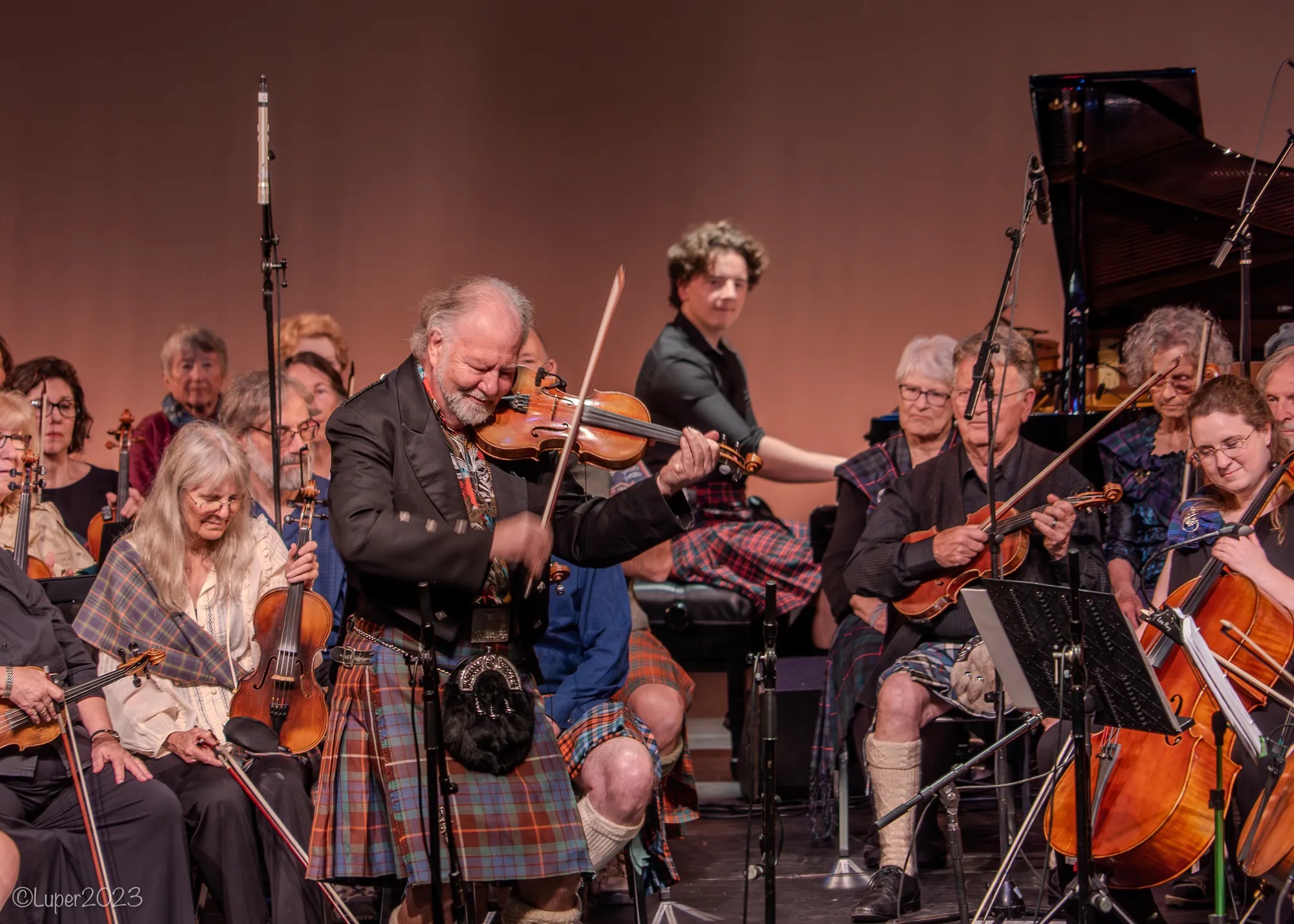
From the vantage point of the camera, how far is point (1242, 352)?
416 centimetres

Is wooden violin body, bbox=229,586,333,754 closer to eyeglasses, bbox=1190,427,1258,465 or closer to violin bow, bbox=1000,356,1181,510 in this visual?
violin bow, bbox=1000,356,1181,510

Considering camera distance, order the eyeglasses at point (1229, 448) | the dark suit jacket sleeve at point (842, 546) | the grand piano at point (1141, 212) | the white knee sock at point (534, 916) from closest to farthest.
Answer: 1. the white knee sock at point (534, 916)
2. the eyeglasses at point (1229, 448)
3. the dark suit jacket sleeve at point (842, 546)
4. the grand piano at point (1141, 212)

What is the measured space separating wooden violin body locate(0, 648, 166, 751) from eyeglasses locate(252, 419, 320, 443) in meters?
1.10

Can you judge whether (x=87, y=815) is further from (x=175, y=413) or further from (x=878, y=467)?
(x=878, y=467)

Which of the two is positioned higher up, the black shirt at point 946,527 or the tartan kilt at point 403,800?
the black shirt at point 946,527

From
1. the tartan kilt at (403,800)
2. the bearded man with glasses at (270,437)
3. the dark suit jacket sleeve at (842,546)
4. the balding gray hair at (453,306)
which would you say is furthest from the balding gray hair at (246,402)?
the dark suit jacket sleeve at (842,546)

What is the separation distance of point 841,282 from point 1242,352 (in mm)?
2720

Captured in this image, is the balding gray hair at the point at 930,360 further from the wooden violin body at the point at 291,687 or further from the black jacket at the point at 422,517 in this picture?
the wooden violin body at the point at 291,687

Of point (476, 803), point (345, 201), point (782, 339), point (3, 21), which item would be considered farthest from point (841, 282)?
point (476, 803)

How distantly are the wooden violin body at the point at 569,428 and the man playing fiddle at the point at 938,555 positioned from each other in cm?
92

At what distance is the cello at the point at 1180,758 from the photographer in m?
2.87

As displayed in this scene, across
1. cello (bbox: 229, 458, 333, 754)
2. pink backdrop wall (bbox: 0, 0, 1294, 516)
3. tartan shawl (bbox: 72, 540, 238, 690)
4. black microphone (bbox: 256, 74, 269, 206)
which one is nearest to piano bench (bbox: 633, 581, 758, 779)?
cello (bbox: 229, 458, 333, 754)

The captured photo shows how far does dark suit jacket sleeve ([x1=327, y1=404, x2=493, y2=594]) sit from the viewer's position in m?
2.50

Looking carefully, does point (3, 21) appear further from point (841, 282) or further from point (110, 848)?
point (110, 848)
